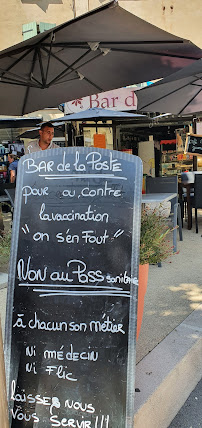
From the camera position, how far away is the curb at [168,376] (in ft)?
7.62

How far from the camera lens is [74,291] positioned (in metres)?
1.99

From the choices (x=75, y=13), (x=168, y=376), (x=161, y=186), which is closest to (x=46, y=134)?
(x=161, y=186)

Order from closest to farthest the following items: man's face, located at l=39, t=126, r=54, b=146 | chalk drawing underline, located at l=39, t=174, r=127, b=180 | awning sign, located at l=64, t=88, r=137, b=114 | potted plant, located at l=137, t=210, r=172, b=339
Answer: chalk drawing underline, located at l=39, t=174, r=127, b=180, potted plant, located at l=137, t=210, r=172, b=339, man's face, located at l=39, t=126, r=54, b=146, awning sign, located at l=64, t=88, r=137, b=114

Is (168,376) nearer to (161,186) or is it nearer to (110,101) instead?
(161,186)

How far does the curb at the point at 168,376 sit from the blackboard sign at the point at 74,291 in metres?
0.45

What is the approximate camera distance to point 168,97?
697 centimetres

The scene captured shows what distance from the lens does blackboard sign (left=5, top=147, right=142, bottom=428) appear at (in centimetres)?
192

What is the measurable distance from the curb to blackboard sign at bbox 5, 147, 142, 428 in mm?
446

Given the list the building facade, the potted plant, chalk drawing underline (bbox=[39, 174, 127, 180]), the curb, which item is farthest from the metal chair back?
the building facade

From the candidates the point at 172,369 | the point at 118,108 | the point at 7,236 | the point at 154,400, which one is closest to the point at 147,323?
the point at 172,369

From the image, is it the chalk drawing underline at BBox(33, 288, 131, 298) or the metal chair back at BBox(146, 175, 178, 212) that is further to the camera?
the metal chair back at BBox(146, 175, 178, 212)

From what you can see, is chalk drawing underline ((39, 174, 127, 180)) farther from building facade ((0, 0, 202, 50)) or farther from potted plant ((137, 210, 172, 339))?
building facade ((0, 0, 202, 50))

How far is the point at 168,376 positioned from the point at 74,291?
1.03 m

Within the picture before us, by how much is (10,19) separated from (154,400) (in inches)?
472
